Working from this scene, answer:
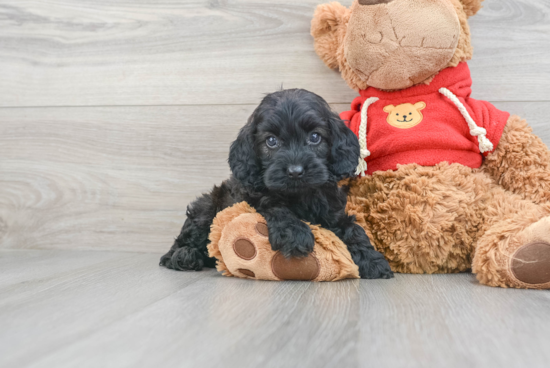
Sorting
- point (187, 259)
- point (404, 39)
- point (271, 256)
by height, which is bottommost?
point (187, 259)

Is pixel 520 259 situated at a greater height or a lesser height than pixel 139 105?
lesser

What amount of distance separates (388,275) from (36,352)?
0.94 metres

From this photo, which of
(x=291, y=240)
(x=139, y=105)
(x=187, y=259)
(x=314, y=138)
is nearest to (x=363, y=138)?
(x=314, y=138)

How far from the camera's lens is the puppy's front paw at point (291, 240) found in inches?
48.6

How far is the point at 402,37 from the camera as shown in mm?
1415

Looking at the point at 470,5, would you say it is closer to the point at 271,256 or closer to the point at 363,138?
the point at 363,138

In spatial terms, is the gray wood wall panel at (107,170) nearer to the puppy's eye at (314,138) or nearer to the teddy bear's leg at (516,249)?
the puppy's eye at (314,138)

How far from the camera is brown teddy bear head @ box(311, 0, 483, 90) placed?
1404 millimetres

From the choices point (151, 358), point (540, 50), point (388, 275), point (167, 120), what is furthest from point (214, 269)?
point (540, 50)

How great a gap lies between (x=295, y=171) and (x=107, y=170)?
1170mm

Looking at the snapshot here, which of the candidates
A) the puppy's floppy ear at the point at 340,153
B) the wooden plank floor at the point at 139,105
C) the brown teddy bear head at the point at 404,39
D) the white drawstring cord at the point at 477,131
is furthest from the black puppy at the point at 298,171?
the white drawstring cord at the point at 477,131

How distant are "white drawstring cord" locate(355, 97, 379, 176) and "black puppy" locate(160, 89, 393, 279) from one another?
0.32ft

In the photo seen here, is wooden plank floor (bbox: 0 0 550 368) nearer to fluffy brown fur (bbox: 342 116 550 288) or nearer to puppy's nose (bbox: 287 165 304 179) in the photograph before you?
fluffy brown fur (bbox: 342 116 550 288)

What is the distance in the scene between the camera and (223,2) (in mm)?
1960
